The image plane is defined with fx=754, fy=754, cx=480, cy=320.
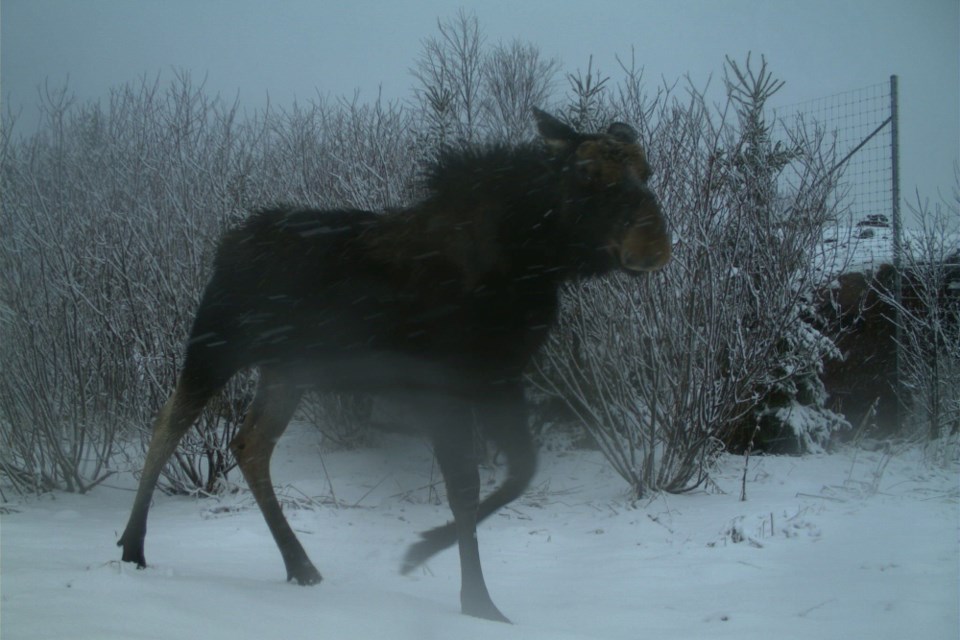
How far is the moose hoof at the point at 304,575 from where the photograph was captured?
3729 millimetres

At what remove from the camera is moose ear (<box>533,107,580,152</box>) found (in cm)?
382

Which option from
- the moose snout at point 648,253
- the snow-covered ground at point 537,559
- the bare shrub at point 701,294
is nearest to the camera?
the snow-covered ground at point 537,559

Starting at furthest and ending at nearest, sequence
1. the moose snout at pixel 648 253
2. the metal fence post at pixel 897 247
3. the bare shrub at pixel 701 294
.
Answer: the bare shrub at pixel 701 294 < the metal fence post at pixel 897 247 < the moose snout at pixel 648 253

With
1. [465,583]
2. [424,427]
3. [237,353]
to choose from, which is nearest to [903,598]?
[465,583]

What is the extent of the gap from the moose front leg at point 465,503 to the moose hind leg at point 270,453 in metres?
0.86

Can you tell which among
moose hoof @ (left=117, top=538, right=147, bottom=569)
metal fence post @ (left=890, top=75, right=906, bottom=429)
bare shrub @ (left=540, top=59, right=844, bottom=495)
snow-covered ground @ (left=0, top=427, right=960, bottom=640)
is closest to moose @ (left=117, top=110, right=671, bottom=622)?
moose hoof @ (left=117, top=538, right=147, bottom=569)

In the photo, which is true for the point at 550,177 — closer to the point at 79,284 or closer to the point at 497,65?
the point at 497,65

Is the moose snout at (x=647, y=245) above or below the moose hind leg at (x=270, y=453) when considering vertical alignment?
above

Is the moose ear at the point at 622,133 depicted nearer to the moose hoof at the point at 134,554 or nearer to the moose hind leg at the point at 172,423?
the moose hind leg at the point at 172,423

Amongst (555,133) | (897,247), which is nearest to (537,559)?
(555,133)

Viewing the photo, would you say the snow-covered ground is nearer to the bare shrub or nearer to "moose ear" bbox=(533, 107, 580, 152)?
the bare shrub

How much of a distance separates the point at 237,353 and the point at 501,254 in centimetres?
147

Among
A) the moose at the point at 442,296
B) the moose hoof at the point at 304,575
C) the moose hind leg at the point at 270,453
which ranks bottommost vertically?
the moose hoof at the point at 304,575

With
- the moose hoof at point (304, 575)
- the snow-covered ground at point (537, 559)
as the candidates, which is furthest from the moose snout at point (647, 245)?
the moose hoof at point (304, 575)
